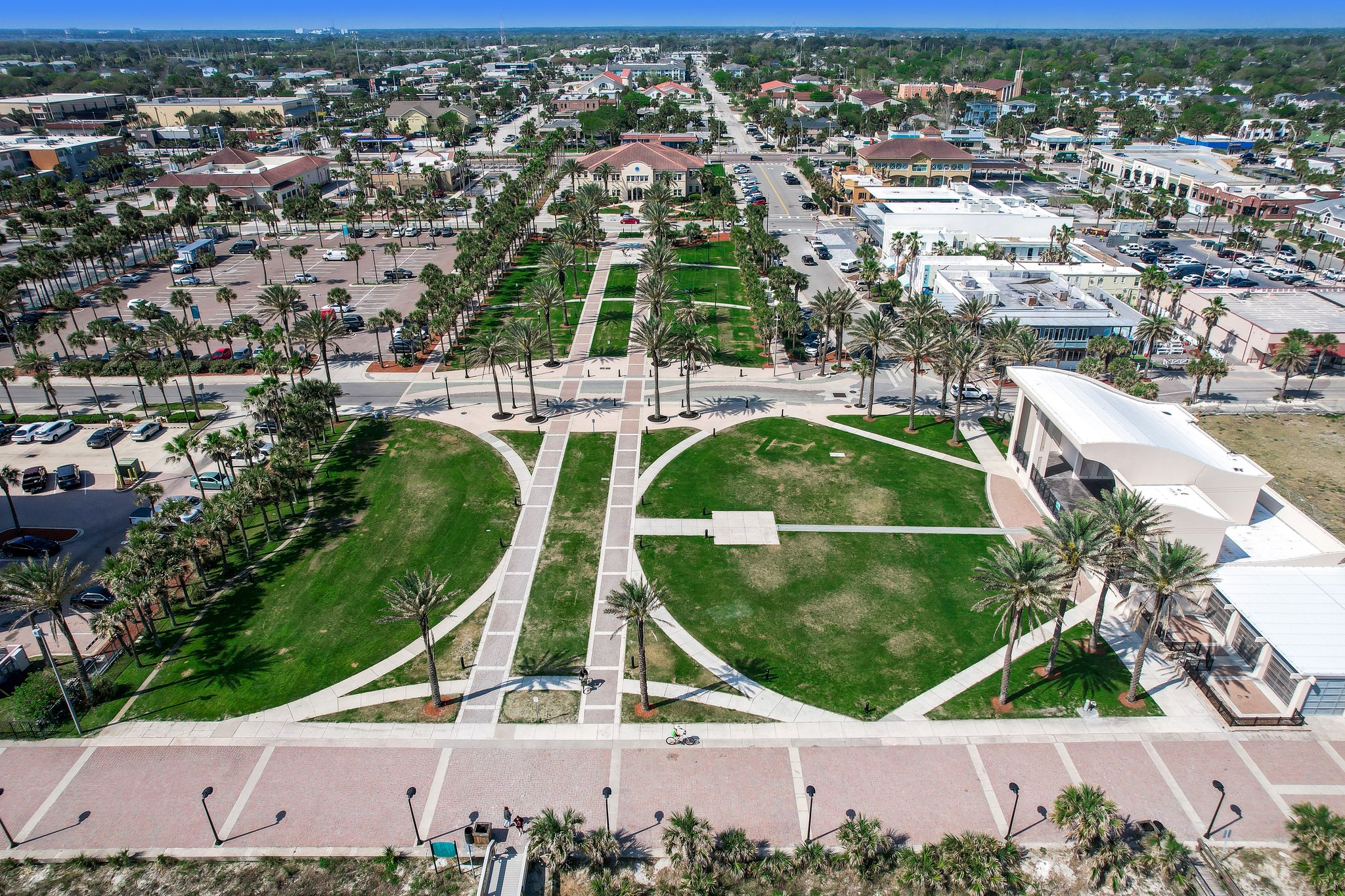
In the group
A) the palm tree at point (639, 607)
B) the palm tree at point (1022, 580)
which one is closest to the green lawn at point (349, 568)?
the palm tree at point (639, 607)

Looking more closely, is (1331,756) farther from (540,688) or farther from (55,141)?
(55,141)

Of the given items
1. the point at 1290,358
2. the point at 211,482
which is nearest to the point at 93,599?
the point at 211,482

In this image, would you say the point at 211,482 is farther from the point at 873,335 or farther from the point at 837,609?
the point at 873,335

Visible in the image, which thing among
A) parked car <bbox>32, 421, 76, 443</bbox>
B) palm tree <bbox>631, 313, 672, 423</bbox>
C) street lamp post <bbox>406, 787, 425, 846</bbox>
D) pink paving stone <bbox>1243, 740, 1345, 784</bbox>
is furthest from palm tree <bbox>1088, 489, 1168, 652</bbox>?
parked car <bbox>32, 421, 76, 443</bbox>

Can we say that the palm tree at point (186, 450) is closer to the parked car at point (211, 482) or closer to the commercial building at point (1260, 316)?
the parked car at point (211, 482)

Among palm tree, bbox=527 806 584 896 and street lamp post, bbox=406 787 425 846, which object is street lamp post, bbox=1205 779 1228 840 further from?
street lamp post, bbox=406 787 425 846

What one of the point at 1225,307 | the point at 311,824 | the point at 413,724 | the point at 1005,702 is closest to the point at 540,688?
the point at 413,724
